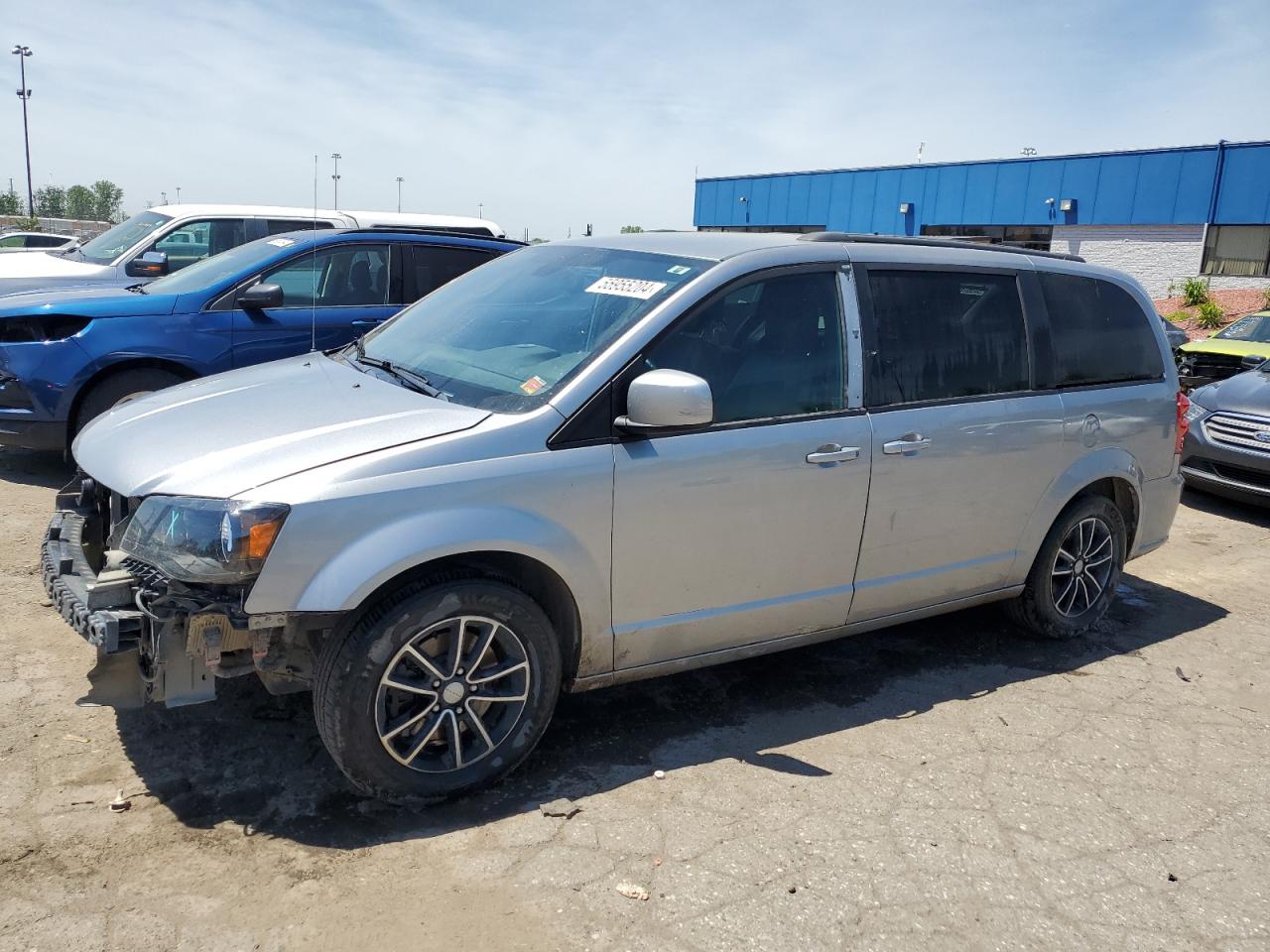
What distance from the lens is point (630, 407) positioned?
3309mm

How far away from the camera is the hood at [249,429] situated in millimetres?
3027

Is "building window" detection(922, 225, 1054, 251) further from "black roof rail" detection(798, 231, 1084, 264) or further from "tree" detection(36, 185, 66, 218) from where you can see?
"tree" detection(36, 185, 66, 218)

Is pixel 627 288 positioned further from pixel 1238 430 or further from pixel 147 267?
pixel 1238 430

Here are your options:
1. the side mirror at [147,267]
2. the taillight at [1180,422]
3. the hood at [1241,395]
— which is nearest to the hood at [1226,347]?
the hood at [1241,395]

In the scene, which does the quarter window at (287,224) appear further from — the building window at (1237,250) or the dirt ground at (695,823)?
the building window at (1237,250)

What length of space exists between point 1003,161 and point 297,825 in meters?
37.0

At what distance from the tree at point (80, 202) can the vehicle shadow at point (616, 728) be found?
275 feet

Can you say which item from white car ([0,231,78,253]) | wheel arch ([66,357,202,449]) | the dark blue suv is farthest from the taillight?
white car ([0,231,78,253])

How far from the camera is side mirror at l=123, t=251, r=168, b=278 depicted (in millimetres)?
8305

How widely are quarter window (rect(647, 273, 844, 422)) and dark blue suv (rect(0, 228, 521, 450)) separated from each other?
3658 mm

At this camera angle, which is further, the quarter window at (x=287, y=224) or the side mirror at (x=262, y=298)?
the quarter window at (x=287, y=224)

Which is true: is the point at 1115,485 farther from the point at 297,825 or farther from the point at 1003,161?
the point at 1003,161

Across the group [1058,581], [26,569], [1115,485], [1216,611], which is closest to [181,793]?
[26,569]

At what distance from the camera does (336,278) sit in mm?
7094
